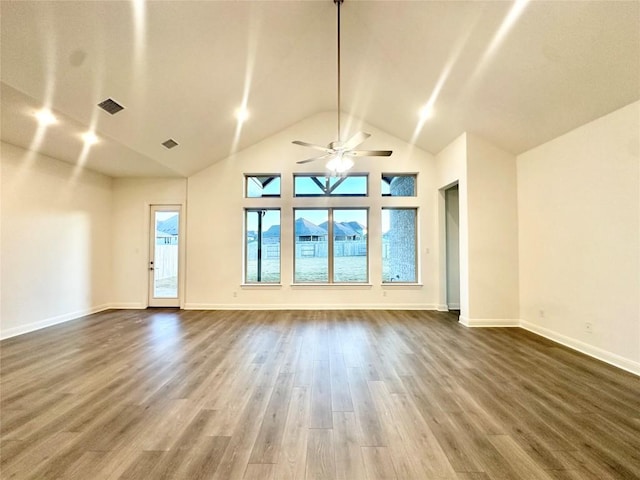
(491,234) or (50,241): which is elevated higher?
(491,234)

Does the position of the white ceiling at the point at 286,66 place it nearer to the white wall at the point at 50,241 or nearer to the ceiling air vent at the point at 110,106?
the ceiling air vent at the point at 110,106

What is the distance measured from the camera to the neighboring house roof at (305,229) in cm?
659

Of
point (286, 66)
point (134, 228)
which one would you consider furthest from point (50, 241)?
point (286, 66)

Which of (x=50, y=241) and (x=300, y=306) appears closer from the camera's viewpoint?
(x=50, y=241)

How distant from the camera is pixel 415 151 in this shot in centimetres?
647

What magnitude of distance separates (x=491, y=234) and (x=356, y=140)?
120 inches

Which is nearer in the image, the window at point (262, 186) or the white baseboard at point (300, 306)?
the white baseboard at point (300, 306)

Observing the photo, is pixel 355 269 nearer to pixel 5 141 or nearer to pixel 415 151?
pixel 415 151

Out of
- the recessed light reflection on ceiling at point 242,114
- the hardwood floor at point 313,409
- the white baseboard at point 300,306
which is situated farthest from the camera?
the white baseboard at point 300,306

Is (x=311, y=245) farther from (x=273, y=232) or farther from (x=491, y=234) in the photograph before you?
(x=491, y=234)

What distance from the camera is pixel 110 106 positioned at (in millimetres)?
3758

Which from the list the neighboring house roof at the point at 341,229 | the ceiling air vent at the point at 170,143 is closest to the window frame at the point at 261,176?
the neighboring house roof at the point at 341,229

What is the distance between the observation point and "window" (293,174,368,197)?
6.55m

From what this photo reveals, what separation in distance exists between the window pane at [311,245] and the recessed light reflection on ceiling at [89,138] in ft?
12.0
